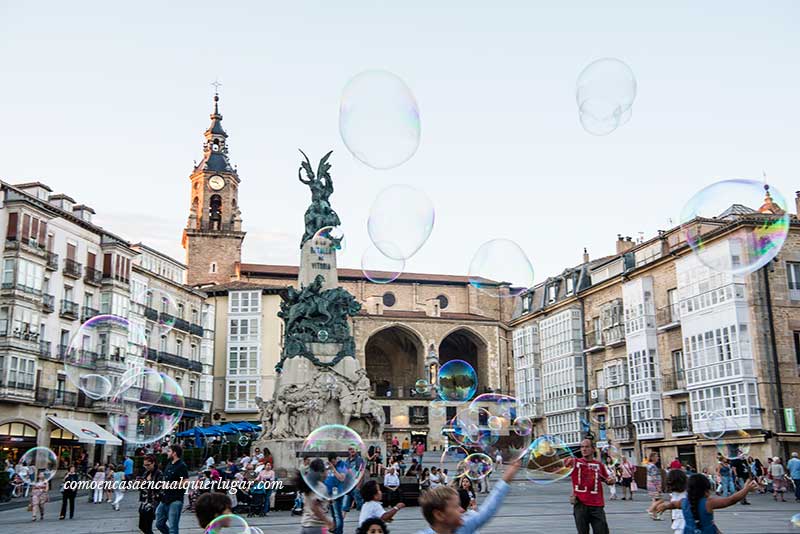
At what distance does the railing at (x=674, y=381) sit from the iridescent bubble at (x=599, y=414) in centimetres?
378

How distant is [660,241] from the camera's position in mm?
43219

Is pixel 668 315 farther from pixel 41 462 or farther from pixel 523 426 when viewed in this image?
pixel 41 462

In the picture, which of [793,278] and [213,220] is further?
[213,220]

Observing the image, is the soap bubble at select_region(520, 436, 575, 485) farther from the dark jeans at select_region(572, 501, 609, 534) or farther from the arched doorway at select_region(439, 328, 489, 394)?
the arched doorway at select_region(439, 328, 489, 394)

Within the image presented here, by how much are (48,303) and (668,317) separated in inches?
1292

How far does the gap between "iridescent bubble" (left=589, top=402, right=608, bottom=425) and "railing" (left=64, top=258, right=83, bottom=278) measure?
30170mm

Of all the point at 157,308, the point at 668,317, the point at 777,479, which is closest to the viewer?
the point at 777,479

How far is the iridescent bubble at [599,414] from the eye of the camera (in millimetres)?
44631

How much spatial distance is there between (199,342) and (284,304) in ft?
115

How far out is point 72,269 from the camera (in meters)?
47.2

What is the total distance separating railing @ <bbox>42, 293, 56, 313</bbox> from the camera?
44000 mm

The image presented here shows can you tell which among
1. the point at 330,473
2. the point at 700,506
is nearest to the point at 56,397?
the point at 330,473

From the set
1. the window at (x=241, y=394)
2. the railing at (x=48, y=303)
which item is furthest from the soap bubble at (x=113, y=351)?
the window at (x=241, y=394)

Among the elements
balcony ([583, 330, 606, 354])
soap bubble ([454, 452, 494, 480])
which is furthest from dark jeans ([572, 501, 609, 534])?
balcony ([583, 330, 606, 354])
